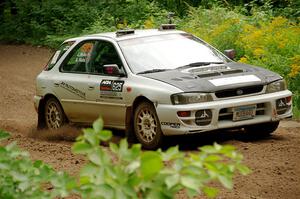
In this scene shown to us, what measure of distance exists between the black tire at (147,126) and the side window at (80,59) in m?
1.48

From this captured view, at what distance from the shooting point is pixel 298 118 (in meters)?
12.4

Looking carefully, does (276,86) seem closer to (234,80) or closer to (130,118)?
(234,80)

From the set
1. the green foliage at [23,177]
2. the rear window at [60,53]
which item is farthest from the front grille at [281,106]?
the green foliage at [23,177]

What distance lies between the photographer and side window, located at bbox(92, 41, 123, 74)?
10.9 metres

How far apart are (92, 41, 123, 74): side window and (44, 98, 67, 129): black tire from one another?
1003 millimetres

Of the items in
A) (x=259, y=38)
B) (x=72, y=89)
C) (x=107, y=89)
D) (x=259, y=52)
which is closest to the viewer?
(x=107, y=89)

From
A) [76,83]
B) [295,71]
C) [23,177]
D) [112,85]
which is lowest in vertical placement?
[295,71]

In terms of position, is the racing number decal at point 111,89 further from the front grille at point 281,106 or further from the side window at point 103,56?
the front grille at point 281,106

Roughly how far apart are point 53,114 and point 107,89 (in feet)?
5.20

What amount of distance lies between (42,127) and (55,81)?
84 centimetres

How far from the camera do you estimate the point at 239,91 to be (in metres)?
9.84

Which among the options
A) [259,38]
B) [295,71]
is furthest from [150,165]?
[259,38]

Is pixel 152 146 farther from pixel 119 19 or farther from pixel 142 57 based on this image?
pixel 119 19

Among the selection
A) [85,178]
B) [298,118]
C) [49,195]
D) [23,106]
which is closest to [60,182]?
[49,195]
